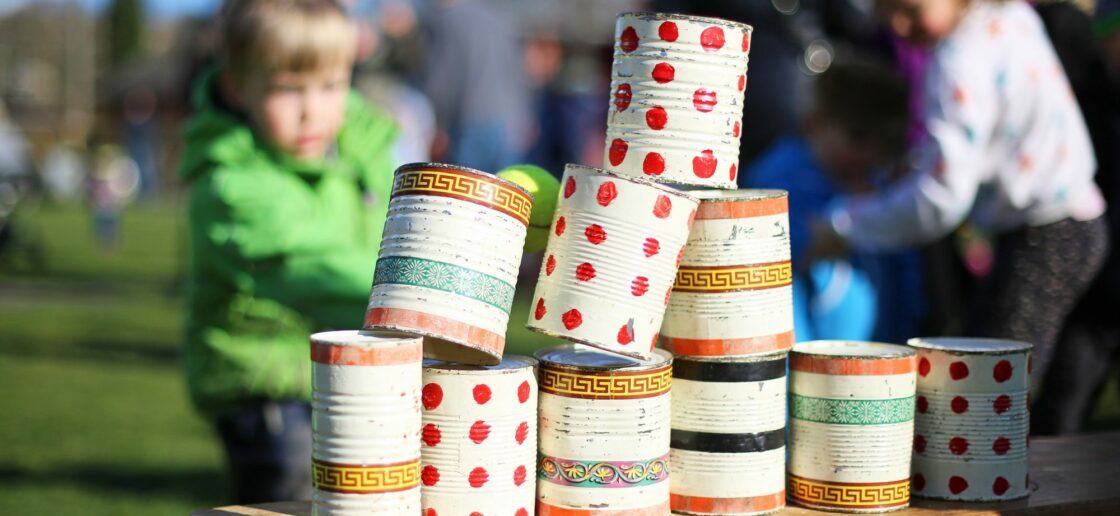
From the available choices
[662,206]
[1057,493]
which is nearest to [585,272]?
[662,206]

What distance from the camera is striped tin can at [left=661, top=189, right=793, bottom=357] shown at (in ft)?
7.12

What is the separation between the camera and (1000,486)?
2.29 m

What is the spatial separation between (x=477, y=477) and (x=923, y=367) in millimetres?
849

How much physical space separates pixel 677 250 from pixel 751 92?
318cm

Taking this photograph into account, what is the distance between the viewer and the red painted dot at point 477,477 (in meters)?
2.01

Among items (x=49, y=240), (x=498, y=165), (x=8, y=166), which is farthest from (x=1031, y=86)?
(x=8, y=166)

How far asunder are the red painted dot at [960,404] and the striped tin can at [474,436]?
781 millimetres

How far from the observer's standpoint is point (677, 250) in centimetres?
209

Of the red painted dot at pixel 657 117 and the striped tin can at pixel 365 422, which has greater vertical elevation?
the red painted dot at pixel 657 117

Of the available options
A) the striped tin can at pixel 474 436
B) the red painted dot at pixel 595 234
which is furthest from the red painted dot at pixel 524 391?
the red painted dot at pixel 595 234

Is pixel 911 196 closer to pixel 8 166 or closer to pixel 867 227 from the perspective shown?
pixel 867 227

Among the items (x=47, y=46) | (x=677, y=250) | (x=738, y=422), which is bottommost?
(x=738, y=422)

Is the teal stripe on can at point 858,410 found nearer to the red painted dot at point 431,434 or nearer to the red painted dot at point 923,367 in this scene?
the red painted dot at point 923,367

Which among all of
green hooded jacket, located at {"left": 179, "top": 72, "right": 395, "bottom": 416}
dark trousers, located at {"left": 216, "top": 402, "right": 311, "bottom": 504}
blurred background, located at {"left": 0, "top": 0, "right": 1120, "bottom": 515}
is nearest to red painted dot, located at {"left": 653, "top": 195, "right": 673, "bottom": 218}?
green hooded jacket, located at {"left": 179, "top": 72, "right": 395, "bottom": 416}
